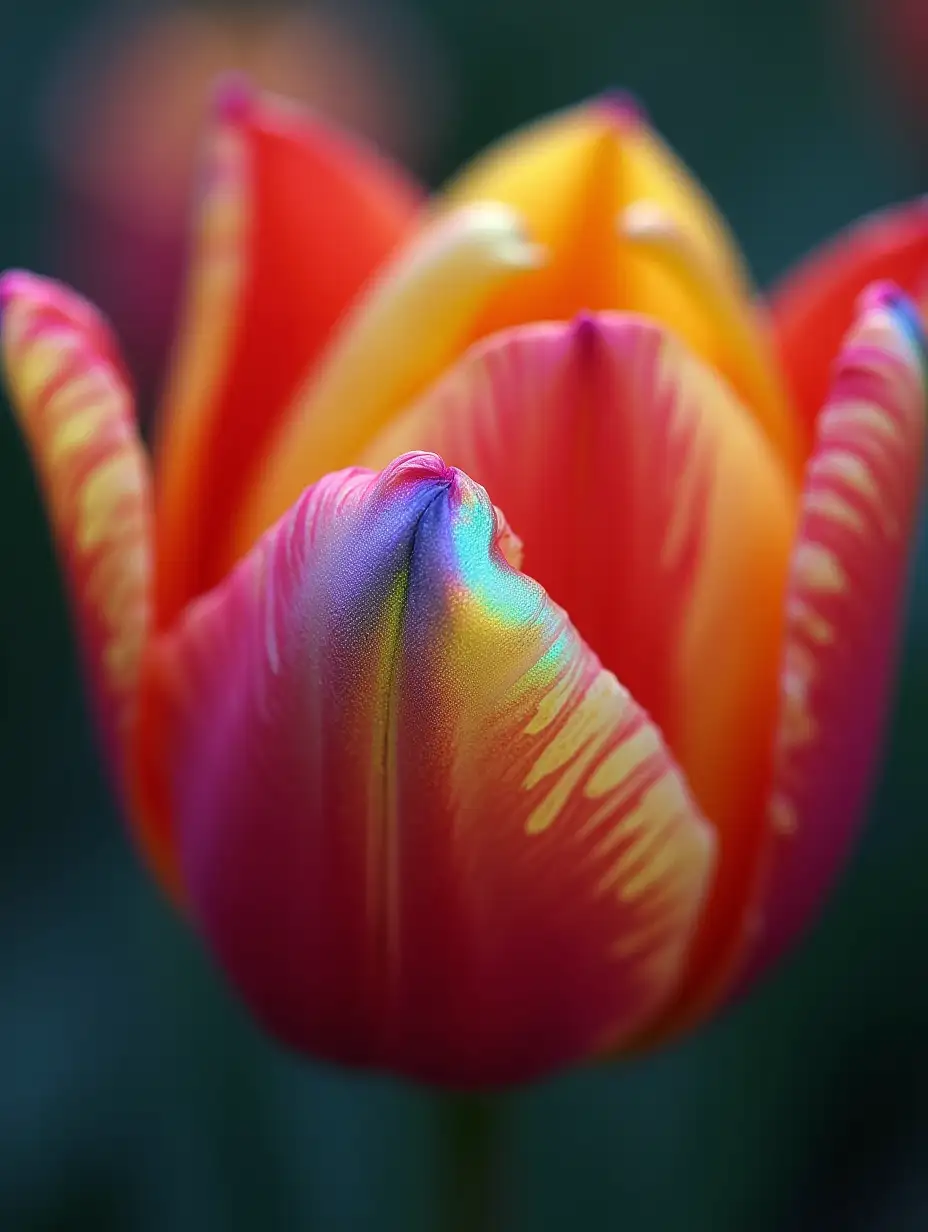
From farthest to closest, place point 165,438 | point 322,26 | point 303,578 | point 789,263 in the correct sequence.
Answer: point 789,263 → point 322,26 → point 165,438 → point 303,578

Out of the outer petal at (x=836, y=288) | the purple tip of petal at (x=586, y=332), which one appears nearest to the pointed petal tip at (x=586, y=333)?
the purple tip of petal at (x=586, y=332)

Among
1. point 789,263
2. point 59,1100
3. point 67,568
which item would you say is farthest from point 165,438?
point 789,263

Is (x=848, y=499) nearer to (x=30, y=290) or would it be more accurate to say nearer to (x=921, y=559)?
(x=30, y=290)

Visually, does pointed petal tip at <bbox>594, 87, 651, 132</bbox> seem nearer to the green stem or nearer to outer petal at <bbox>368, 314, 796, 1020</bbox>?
outer petal at <bbox>368, 314, 796, 1020</bbox>

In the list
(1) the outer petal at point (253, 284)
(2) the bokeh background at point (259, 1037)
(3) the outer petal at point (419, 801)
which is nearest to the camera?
(3) the outer petal at point (419, 801)

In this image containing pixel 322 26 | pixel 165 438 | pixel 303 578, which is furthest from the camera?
pixel 322 26

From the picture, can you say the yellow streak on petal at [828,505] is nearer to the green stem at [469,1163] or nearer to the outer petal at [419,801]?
the outer petal at [419,801]

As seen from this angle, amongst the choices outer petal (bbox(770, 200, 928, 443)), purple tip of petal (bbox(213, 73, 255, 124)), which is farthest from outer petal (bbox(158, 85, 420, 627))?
outer petal (bbox(770, 200, 928, 443))
